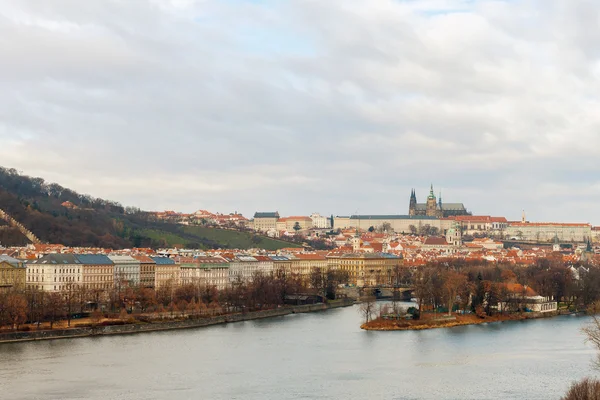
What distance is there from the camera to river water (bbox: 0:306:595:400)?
80.8 feet

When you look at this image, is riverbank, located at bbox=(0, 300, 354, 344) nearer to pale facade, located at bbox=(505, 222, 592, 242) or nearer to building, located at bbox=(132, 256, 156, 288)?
building, located at bbox=(132, 256, 156, 288)

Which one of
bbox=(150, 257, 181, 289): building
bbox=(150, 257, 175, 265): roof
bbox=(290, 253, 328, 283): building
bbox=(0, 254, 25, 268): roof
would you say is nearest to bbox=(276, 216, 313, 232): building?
bbox=(290, 253, 328, 283): building

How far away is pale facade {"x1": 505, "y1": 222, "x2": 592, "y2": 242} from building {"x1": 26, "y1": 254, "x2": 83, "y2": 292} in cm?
9826

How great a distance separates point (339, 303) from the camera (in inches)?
2076

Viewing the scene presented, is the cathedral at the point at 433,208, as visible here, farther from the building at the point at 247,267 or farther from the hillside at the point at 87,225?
the building at the point at 247,267

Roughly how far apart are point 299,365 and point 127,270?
23.2 m

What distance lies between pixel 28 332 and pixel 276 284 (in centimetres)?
1888

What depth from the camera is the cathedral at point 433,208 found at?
154 meters

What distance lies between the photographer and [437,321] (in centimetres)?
4053

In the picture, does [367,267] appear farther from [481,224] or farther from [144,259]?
[481,224]

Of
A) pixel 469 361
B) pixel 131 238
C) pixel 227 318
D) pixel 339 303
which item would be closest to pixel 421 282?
pixel 339 303

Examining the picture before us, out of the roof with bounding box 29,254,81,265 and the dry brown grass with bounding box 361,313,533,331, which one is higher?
the roof with bounding box 29,254,81,265

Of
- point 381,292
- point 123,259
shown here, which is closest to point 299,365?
point 123,259

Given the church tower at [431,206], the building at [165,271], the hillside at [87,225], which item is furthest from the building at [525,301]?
the church tower at [431,206]
